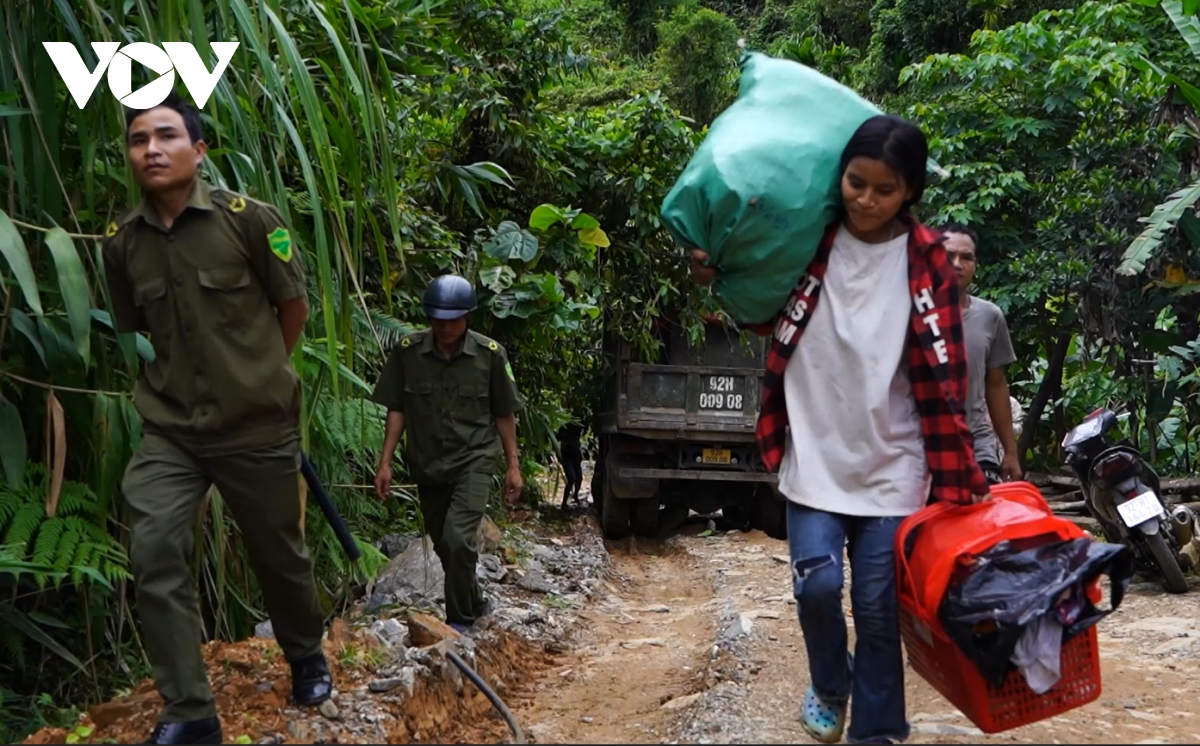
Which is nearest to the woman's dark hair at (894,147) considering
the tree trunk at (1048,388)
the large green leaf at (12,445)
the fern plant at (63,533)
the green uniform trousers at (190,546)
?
the green uniform trousers at (190,546)

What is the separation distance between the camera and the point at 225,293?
376cm

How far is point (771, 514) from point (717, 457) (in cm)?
93

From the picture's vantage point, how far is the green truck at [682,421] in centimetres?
1309

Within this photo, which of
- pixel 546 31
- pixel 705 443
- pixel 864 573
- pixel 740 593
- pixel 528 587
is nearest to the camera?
pixel 864 573

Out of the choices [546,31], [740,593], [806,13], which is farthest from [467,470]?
[806,13]

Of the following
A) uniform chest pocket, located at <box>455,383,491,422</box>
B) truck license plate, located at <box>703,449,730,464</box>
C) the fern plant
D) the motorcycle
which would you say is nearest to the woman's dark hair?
the fern plant

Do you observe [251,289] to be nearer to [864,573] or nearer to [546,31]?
Result: [864,573]

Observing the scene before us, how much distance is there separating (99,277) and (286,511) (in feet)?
3.66

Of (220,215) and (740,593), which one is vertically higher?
(220,215)

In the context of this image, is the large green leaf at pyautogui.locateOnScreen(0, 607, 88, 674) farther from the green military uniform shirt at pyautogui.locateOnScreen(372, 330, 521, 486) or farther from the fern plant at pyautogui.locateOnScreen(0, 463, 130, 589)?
the green military uniform shirt at pyautogui.locateOnScreen(372, 330, 521, 486)

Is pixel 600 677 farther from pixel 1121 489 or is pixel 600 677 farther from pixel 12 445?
pixel 12 445

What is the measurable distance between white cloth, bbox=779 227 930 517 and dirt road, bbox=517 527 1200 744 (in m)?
0.94

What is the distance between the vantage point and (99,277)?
4426 millimetres

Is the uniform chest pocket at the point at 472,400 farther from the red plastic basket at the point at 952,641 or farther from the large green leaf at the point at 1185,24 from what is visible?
the large green leaf at the point at 1185,24
